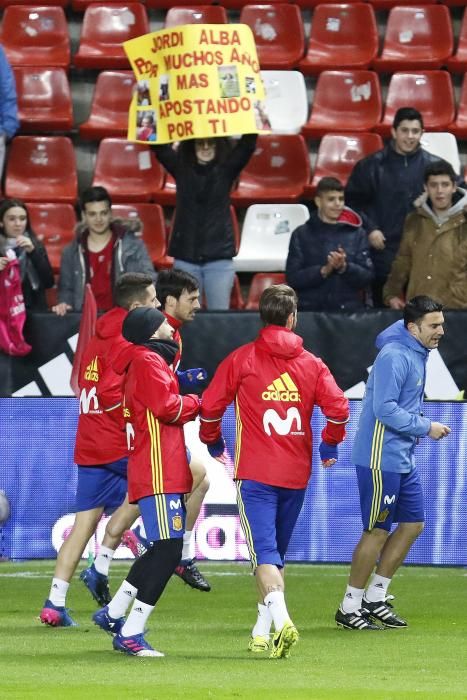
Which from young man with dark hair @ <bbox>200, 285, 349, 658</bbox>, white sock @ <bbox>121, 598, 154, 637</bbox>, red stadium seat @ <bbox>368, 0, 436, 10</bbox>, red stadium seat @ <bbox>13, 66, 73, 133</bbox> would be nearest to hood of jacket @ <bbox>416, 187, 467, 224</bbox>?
red stadium seat @ <bbox>368, 0, 436, 10</bbox>

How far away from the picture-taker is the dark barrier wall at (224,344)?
12.1m

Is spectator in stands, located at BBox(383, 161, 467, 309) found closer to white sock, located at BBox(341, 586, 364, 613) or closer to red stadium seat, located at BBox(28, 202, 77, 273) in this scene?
red stadium seat, located at BBox(28, 202, 77, 273)

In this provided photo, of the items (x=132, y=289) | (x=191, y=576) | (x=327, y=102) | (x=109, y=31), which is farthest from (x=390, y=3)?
(x=132, y=289)

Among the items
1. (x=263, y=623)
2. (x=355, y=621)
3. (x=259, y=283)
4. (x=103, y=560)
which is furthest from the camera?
(x=259, y=283)

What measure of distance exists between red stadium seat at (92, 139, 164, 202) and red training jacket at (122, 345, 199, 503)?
312 inches

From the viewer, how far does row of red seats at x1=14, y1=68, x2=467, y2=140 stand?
51.2ft

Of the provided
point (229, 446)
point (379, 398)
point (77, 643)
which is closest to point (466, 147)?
point (229, 446)

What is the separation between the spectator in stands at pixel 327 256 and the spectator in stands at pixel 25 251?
1937 millimetres

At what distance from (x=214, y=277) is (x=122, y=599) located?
547 cm

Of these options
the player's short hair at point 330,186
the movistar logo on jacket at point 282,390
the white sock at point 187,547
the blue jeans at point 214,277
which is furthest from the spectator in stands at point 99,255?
the movistar logo on jacket at point 282,390

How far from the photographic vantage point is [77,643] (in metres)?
8.20

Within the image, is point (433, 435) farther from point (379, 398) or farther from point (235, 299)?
point (235, 299)

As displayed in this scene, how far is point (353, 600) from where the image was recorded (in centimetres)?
897

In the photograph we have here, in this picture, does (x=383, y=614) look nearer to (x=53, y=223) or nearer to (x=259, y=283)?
(x=259, y=283)
